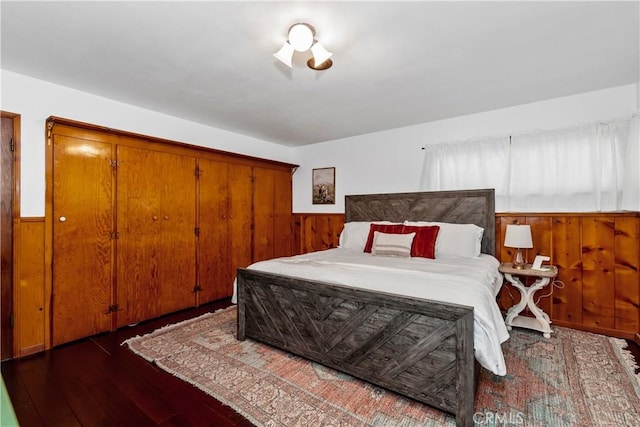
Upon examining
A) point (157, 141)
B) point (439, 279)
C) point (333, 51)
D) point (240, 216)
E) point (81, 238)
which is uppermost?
point (333, 51)

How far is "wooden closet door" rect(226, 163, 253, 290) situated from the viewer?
3.99m

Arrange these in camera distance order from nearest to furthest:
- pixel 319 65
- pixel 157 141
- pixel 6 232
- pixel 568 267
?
1. pixel 319 65
2. pixel 6 232
3. pixel 568 267
4. pixel 157 141

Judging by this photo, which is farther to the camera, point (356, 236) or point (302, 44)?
point (356, 236)

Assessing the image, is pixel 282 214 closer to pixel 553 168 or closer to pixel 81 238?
pixel 81 238

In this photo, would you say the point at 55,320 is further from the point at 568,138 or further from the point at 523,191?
the point at 568,138

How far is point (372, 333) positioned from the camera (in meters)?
1.93

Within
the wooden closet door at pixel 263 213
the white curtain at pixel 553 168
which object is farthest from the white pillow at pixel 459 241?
the wooden closet door at pixel 263 213

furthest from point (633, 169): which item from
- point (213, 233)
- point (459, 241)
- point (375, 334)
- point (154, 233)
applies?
point (154, 233)

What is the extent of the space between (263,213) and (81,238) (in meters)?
2.25

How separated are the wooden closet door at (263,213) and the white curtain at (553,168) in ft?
7.97

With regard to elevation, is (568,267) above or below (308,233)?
below

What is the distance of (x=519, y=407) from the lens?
5.71 feet

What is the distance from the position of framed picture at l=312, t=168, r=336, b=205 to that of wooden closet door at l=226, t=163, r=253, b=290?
111 centimetres

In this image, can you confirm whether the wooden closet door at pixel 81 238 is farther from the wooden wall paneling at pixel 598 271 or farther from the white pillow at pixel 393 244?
the wooden wall paneling at pixel 598 271
